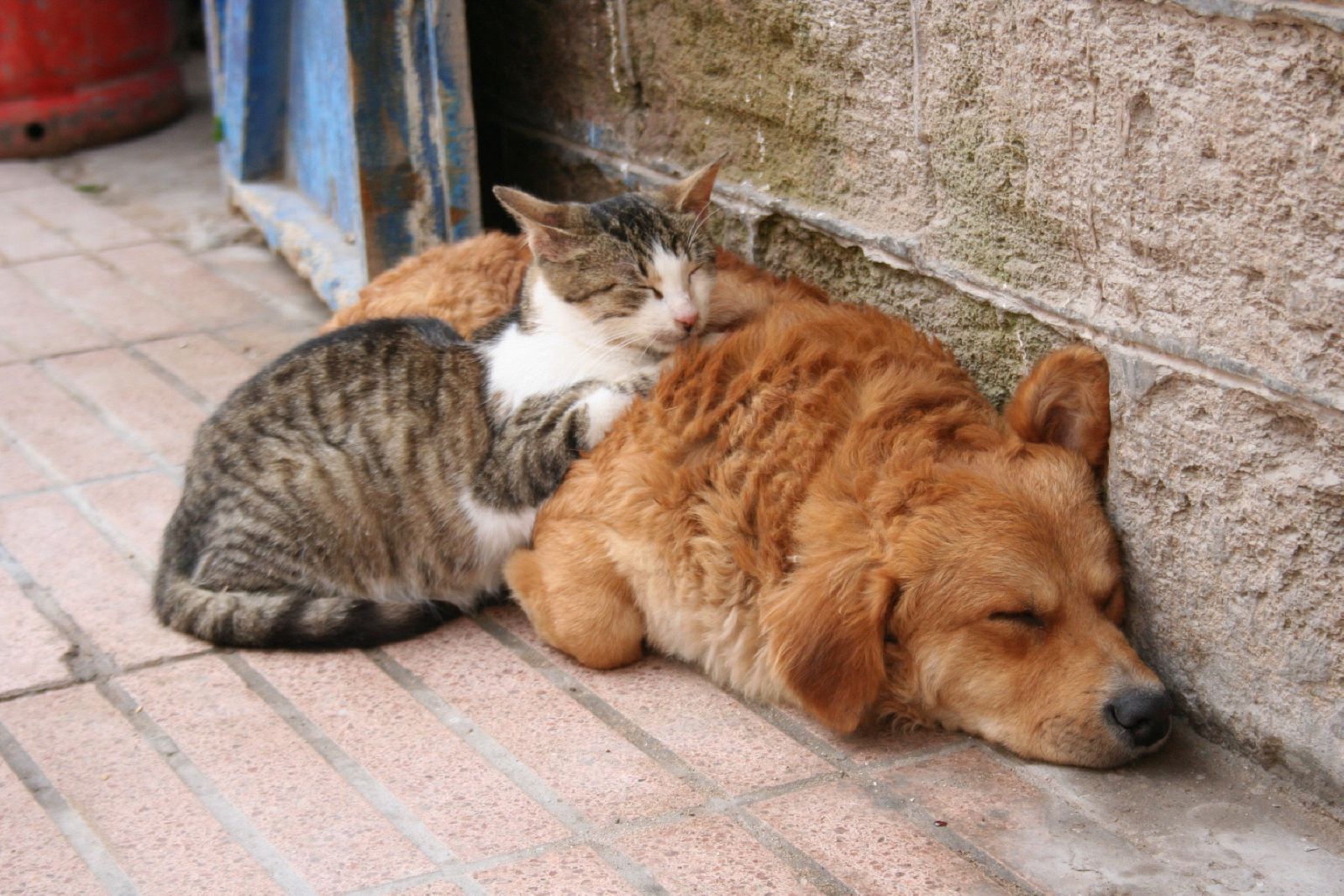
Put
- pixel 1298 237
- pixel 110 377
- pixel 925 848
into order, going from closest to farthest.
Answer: pixel 1298 237 → pixel 925 848 → pixel 110 377

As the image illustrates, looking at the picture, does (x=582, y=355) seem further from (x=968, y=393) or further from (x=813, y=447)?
(x=968, y=393)

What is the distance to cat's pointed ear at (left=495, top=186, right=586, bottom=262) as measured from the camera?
3.80m

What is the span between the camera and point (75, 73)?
820cm

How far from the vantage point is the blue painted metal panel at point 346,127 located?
200 inches

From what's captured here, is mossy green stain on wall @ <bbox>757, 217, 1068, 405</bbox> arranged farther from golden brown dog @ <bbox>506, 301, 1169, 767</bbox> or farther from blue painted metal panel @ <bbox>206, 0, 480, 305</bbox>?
blue painted metal panel @ <bbox>206, 0, 480, 305</bbox>

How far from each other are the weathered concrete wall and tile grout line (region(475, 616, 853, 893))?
39.5 inches

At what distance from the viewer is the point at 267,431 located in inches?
159

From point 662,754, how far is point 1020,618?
0.88m

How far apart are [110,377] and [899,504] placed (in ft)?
11.6

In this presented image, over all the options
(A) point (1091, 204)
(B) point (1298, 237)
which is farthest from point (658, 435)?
(B) point (1298, 237)

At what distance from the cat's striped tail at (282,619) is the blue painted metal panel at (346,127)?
1905mm

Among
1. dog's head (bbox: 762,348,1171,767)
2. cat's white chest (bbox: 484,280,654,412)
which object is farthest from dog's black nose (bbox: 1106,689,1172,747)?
cat's white chest (bbox: 484,280,654,412)

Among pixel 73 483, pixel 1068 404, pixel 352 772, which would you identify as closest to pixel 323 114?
pixel 73 483

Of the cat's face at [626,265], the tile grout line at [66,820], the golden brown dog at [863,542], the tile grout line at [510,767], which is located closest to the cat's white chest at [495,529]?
the golden brown dog at [863,542]
